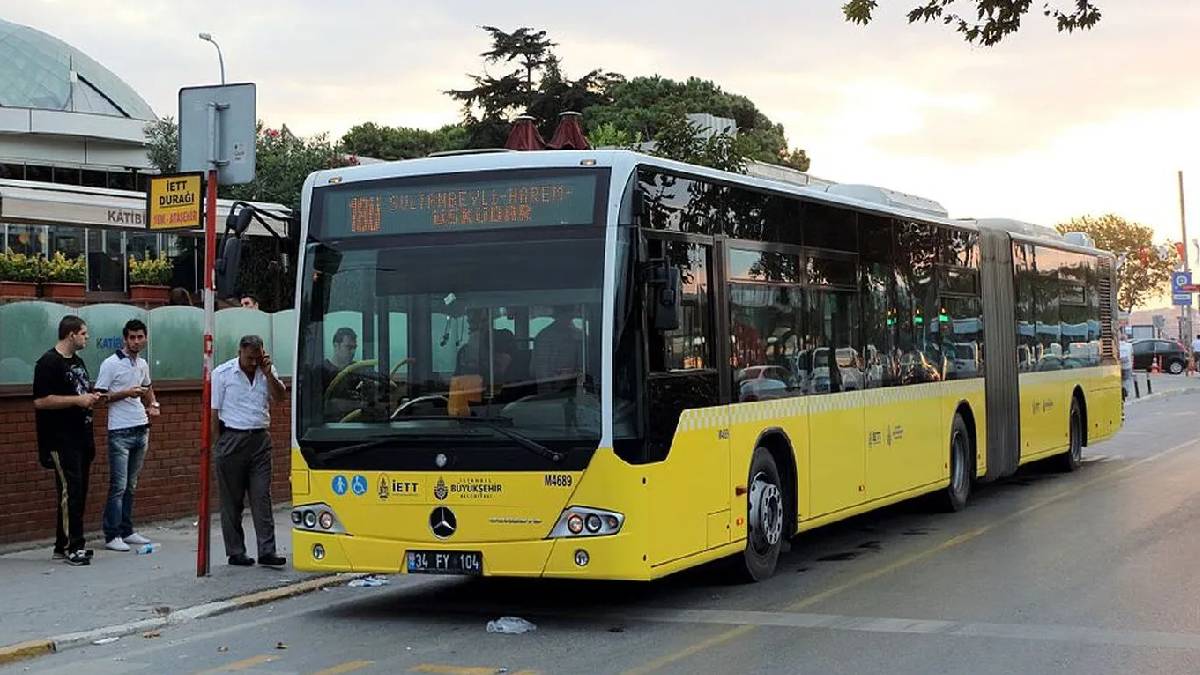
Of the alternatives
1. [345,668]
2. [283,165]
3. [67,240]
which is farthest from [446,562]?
[283,165]

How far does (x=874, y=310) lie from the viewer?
13188mm

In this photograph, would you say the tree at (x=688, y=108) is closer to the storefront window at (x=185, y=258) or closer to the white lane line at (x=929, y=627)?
the storefront window at (x=185, y=258)

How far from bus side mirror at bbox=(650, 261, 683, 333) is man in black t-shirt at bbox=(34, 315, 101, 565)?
529 cm

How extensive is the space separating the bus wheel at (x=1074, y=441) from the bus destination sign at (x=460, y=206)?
A: 12330 mm

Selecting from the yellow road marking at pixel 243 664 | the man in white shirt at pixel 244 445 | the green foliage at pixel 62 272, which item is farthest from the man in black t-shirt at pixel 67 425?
the green foliage at pixel 62 272

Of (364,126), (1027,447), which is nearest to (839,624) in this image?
(1027,447)

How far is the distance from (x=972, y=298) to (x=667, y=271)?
8.26 metres

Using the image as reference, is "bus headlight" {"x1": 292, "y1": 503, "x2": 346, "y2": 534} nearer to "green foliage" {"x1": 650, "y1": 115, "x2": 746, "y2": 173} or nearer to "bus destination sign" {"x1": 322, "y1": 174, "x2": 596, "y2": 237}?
"bus destination sign" {"x1": 322, "y1": 174, "x2": 596, "y2": 237}

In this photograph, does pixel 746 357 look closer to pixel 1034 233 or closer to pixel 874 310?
pixel 874 310

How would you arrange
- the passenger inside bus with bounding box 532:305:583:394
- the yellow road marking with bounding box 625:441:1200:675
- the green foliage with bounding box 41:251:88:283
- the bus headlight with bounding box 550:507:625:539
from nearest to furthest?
1. the yellow road marking with bounding box 625:441:1200:675
2. the bus headlight with bounding box 550:507:625:539
3. the passenger inside bus with bounding box 532:305:583:394
4. the green foliage with bounding box 41:251:88:283

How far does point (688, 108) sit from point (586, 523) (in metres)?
67.9

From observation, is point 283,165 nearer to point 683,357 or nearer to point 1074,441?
point 1074,441

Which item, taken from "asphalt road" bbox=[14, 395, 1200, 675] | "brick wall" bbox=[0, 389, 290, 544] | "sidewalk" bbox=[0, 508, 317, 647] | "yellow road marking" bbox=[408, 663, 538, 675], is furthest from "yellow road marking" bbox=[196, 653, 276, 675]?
"brick wall" bbox=[0, 389, 290, 544]

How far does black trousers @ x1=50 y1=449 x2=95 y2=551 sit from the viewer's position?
11.7m
